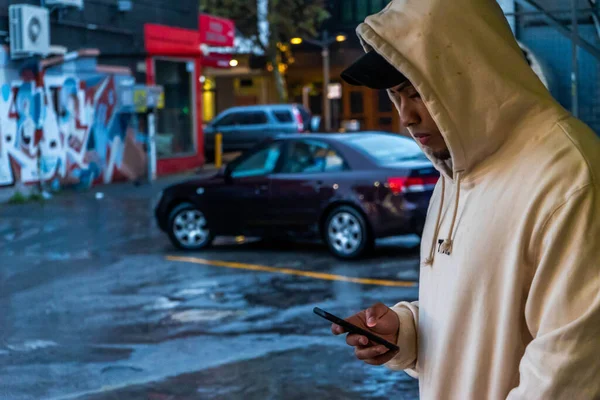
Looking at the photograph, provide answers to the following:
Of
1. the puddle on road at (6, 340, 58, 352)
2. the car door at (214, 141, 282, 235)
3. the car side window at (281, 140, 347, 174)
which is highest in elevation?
the car side window at (281, 140, 347, 174)

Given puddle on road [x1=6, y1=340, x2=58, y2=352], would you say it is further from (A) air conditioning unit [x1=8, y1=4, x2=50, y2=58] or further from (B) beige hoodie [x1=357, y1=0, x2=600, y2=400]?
(A) air conditioning unit [x1=8, y1=4, x2=50, y2=58]

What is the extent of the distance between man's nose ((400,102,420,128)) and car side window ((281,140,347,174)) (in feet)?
31.6

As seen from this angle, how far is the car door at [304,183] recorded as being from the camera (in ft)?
40.0

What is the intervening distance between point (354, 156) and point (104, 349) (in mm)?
4904

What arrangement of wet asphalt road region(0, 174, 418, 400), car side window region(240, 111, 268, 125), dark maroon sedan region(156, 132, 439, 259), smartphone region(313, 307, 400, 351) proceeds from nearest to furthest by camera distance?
1. smartphone region(313, 307, 400, 351)
2. wet asphalt road region(0, 174, 418, 400)
3. dark maroon sedan region(156, 132, 439, 259)
4. car side window region(240, 111, 268, 125)

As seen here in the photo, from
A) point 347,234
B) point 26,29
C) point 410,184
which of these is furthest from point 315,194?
point 26,29

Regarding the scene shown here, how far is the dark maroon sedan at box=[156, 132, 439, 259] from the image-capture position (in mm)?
11664

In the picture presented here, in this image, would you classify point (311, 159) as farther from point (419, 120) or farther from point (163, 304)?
point (419, 120)

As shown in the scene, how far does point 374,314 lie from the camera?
2.69m

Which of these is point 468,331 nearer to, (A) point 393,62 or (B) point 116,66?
(A) point 393,62

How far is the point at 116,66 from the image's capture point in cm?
2523

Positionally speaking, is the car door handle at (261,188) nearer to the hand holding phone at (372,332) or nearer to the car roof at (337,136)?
the car roof at (337,136)

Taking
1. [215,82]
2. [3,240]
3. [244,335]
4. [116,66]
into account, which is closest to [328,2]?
[215,82]

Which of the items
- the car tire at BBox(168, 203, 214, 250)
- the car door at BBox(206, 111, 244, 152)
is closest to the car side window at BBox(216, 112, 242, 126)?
the car door at BBox(206, 111, 244, 152)
